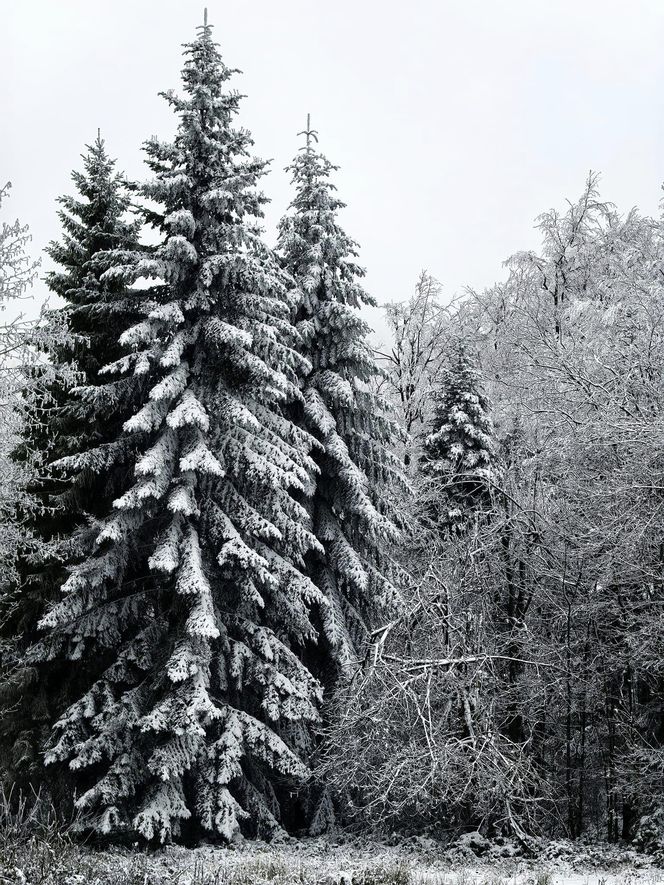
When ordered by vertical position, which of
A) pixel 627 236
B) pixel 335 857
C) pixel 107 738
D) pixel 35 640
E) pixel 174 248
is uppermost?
pixel 627 236

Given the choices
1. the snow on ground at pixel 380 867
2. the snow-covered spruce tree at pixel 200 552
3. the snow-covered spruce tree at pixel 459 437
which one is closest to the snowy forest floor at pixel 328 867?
the snow on ground at pixel 380 867

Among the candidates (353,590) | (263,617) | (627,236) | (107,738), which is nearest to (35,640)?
(107,738)

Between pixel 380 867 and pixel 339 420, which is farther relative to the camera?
pixel 339 420

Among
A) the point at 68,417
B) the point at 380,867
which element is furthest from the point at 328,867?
the point at 68,417

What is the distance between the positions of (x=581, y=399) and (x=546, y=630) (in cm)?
433

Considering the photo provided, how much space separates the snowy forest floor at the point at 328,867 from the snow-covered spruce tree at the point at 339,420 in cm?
466

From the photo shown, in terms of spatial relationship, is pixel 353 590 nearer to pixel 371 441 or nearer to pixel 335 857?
pixel 371 441

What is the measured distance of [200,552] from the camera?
527 inches

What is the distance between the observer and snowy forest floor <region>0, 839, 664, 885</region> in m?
6.91

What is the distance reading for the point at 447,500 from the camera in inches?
766

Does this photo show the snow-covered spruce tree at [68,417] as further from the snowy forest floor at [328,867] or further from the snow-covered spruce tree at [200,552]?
the snowy forest floor at [328,867]

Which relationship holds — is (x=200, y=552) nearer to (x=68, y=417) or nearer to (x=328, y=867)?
(x=68, y=417)

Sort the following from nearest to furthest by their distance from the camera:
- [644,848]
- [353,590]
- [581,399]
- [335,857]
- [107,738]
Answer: [644,848]
[335,857]
[107,738]
[581,399]
[353,590]

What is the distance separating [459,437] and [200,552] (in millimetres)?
8833
